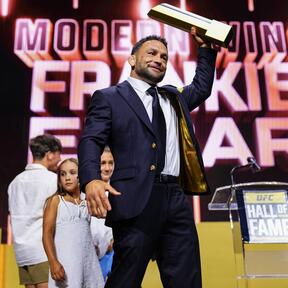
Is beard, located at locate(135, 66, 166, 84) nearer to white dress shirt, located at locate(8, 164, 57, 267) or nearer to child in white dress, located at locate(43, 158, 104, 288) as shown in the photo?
child in white dress, located at locate(43, 158, 104, 288)

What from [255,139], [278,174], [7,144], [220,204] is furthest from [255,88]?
[7,144]

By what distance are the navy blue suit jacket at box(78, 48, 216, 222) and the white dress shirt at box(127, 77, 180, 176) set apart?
0.03 metres

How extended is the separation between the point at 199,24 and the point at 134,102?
0.38 meters

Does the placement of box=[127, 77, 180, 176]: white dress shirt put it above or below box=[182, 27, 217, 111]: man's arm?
below

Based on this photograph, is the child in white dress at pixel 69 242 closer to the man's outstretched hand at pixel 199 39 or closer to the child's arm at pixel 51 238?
the child's arm at pixel 51 238

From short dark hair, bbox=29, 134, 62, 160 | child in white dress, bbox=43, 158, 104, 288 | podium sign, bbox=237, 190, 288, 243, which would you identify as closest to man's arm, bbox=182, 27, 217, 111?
child in white dress, bbox=43, 158, 104, 288

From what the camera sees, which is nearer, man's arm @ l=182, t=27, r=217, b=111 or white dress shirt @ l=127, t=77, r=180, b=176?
white dress shirt @ l=127, t=77, r=180, b=176

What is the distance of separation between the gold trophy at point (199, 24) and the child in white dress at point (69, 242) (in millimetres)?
1039

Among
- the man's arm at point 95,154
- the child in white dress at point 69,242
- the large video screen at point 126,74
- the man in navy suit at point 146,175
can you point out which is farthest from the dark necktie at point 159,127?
the large video screen at point 126,74

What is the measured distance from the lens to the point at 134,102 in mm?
1318

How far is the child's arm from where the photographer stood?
196 centimetres

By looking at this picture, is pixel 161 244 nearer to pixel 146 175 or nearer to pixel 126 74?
pixel 146 175

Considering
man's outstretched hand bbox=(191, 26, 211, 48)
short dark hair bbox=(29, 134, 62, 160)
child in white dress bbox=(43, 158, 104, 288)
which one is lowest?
child in white dress bbox=(43, 158, 104, 288)

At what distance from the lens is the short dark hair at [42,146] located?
2.66 metres
